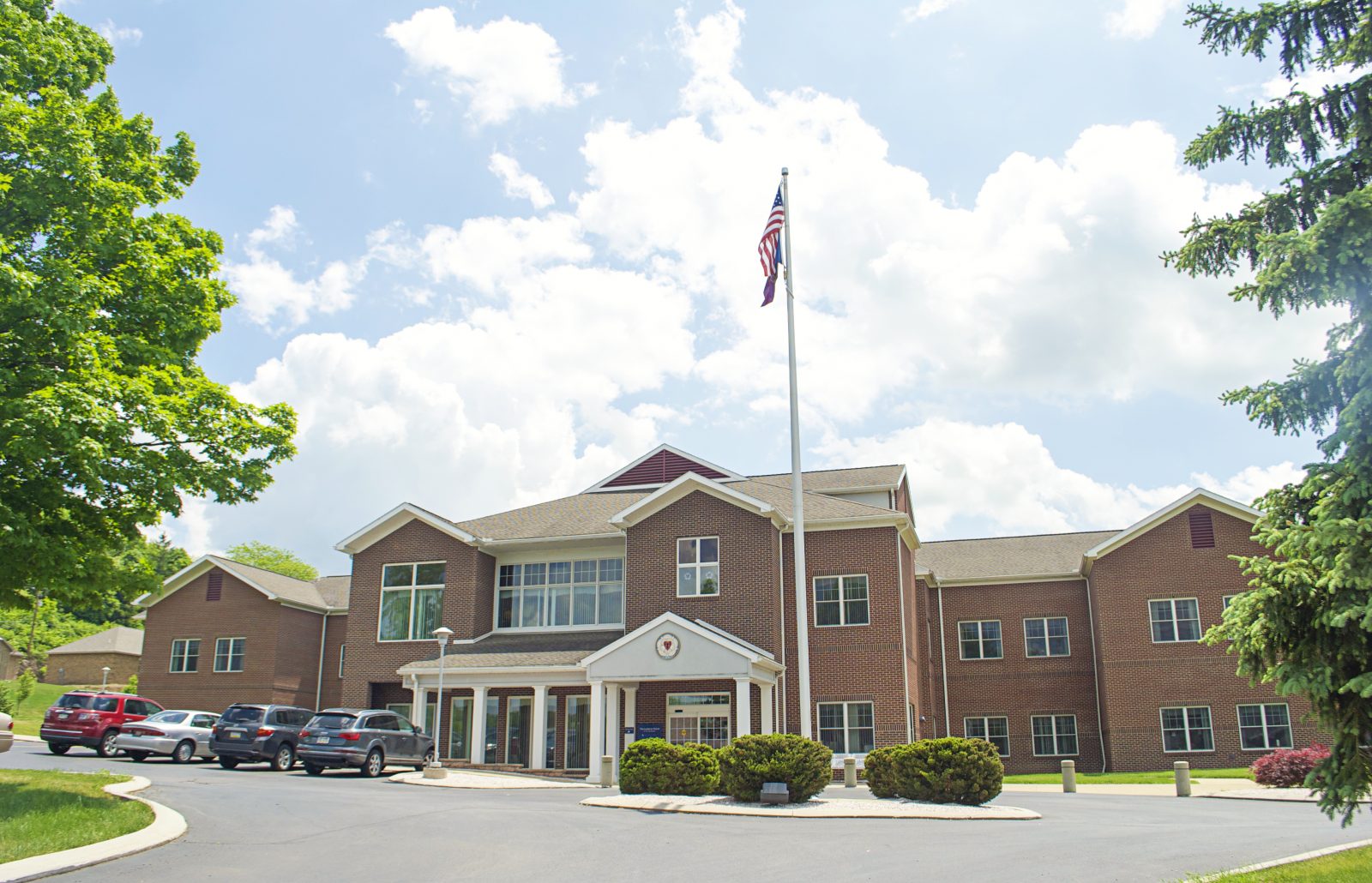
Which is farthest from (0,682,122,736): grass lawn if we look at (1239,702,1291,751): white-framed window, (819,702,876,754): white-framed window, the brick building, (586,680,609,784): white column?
(1239,702,1291,751): white-framed window

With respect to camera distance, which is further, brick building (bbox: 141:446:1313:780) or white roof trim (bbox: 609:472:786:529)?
white roof trim (bbox: 609:472:786:529)

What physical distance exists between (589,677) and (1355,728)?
69.2 ft

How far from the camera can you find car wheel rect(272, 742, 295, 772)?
27172 mm

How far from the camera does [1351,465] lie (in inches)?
351

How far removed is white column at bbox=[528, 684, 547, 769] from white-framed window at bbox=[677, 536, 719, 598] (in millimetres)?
4729

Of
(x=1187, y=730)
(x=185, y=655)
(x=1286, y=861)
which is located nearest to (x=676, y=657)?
(x=1286, y=861)

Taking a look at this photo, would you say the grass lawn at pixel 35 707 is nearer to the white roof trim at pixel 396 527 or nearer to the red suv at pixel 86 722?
the red suv at pixel 86 722

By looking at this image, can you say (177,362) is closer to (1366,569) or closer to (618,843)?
(618,843)

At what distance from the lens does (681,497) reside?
1245 inches

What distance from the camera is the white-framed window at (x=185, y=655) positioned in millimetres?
40250

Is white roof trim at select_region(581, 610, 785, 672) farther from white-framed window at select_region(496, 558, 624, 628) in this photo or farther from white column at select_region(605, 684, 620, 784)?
white-framed window at select_region(496, 558, 624, 628)

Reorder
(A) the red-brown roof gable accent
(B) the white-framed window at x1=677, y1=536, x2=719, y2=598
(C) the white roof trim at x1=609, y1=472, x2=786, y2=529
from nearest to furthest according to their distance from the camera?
(C) the white roof trim at x1=609, y1=472, x2=786, y2=529, (B) the white-framed window at x1=677, y1=536, x2=719, y2=598, (A) the red-brown roof gable accent

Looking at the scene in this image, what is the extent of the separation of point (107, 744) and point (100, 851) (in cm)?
1905

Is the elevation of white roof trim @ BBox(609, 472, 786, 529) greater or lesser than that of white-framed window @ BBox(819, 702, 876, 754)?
greater
